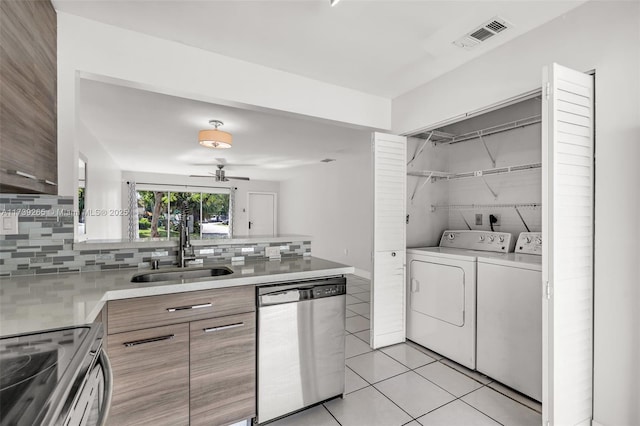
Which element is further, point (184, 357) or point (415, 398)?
point (415, 398)

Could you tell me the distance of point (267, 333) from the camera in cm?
171

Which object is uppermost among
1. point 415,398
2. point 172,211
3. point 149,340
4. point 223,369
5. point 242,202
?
point 242,202

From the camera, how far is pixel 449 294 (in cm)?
254

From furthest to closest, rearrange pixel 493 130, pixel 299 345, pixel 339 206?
pixel 339 206 < pixel 493 130 < pixel 299 345

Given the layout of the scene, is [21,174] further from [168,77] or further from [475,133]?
[475,133]

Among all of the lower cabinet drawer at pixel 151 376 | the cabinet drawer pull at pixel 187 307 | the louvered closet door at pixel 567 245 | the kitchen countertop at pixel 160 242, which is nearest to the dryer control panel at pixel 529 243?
the louvered closet door at pixel 567 245

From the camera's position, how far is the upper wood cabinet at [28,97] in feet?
4.01

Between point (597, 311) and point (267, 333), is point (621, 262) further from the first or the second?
point (267, 333)

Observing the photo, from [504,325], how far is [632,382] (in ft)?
2.26

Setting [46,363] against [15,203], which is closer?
[46,363]

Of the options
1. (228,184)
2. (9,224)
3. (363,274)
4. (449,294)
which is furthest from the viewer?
(228,184)

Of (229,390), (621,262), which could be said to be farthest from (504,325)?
(229,390)

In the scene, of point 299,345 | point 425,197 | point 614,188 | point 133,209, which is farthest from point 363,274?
point 133,209

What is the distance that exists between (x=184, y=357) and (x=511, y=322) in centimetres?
216
